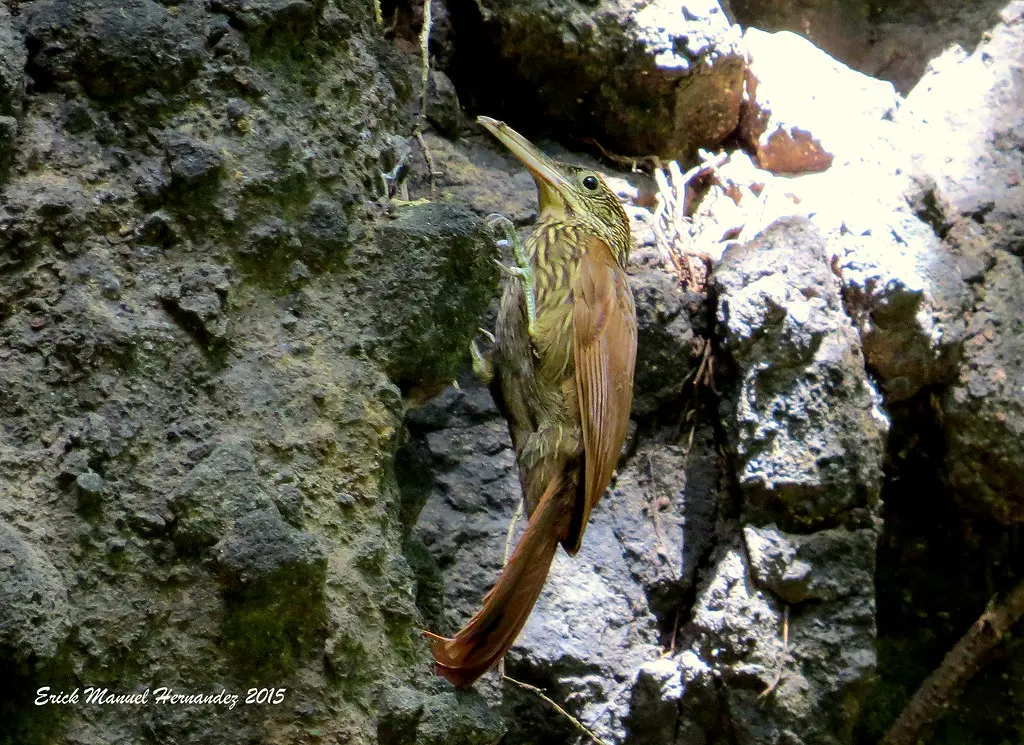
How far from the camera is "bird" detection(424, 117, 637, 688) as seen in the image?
266cm

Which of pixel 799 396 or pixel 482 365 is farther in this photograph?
pixel 799 396

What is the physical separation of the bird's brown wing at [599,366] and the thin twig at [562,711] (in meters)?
0.56

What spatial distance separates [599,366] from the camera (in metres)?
2.80

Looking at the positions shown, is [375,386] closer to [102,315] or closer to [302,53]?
[102,315]

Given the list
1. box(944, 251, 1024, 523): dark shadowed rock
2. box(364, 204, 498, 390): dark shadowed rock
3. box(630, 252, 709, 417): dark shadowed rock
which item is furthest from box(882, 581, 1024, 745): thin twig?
box(364, 204, 498, 390): dark shadowed rock

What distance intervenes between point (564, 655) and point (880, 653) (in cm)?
135

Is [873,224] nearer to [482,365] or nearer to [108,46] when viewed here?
[482,365]

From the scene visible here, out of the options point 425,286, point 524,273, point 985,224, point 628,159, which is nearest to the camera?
point 425,286

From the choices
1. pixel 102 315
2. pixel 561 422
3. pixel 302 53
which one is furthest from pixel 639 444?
pixel 102 315

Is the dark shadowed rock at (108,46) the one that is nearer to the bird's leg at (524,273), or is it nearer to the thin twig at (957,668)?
the bird's leg at (524,273)

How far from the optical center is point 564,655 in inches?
119

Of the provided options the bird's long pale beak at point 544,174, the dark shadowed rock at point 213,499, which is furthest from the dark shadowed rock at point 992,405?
the dark shadowed rock at point 213,499

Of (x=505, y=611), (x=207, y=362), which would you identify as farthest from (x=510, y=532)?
(x=207, y=362)

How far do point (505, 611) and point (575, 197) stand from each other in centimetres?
144
